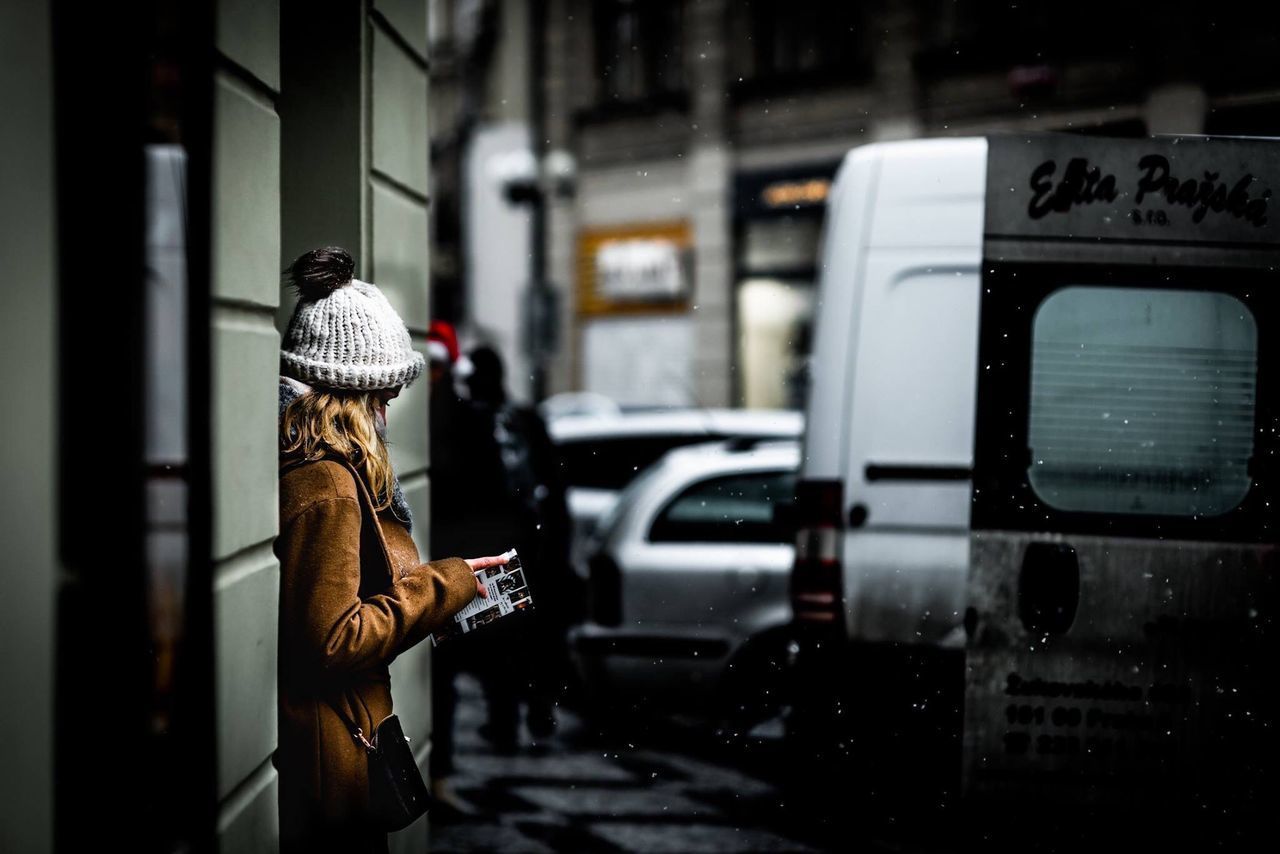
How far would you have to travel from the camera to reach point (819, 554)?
14.1ft

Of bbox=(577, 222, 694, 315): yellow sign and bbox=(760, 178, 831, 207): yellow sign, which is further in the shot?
bbox=(577, 222, 694, 315): yellow sign

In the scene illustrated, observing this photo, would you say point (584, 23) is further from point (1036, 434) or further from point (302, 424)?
point (302, 424)

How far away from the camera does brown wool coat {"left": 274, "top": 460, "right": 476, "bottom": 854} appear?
230cm

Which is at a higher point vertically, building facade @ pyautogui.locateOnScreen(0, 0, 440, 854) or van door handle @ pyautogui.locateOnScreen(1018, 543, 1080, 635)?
building facade @ pyautogui.locateOnScreen(0, 0, 440, 854)

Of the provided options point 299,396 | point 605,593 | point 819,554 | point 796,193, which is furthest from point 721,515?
point 796,193

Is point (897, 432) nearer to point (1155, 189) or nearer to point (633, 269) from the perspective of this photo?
point (1155, 189)

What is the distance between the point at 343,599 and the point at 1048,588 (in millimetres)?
2319

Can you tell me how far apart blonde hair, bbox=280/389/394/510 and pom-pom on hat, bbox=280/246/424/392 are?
0.03 m

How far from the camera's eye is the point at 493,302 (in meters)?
19.7

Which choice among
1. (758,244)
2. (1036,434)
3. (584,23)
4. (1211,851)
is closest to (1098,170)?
(1036,434)

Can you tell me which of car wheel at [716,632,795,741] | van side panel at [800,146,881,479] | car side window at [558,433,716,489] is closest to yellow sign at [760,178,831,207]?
car side window at [558,433,716,489]

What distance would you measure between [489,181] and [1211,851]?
56.2ft

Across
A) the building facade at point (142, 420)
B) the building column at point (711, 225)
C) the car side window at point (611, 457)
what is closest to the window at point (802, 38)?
the building column at point (711, 225)

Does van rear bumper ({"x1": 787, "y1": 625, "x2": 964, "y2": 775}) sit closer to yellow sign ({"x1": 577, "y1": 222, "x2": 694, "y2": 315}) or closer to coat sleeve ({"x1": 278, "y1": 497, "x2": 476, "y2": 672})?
coat sleeve ({"x1": 278, "y1": 497, "x2": 476, "y2": 672})
